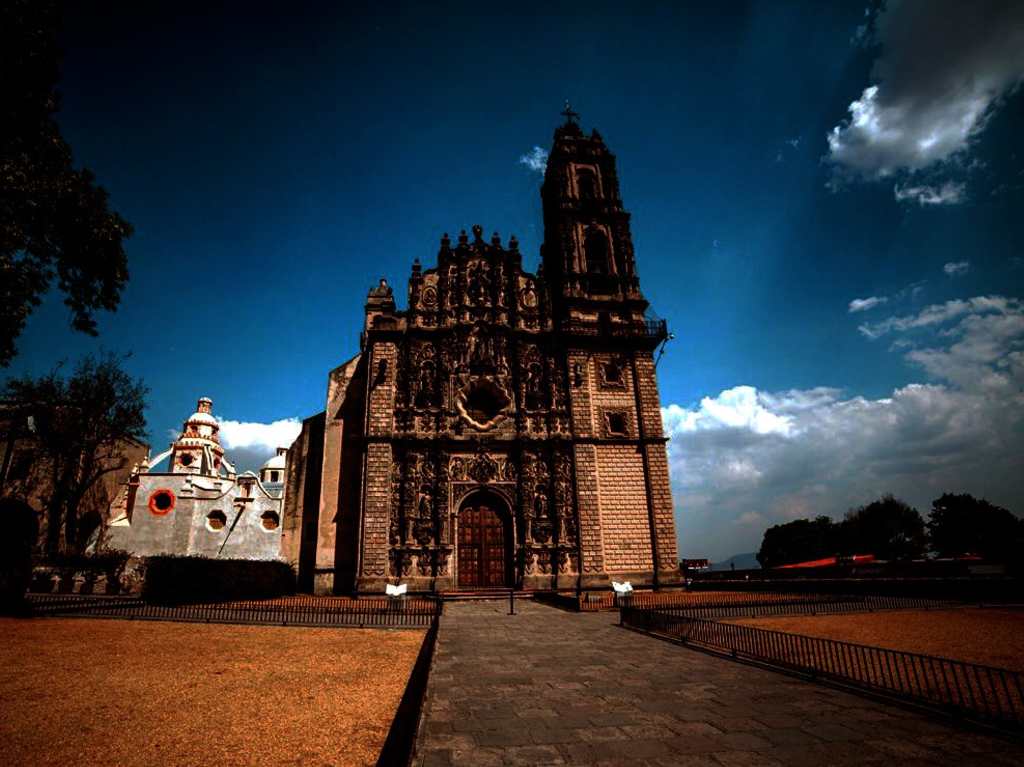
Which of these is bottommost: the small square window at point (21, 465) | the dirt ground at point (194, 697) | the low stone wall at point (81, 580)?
the dirt ground at point (194, 697)

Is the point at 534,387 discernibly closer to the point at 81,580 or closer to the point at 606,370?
the point at 606,370

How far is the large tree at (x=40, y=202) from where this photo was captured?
10367mm

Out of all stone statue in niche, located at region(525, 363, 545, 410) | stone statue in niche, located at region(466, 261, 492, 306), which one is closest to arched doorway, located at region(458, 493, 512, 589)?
stone statue in niche, located at region(525, 363, 545, 410)

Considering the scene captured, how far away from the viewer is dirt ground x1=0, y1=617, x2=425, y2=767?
4977 mm

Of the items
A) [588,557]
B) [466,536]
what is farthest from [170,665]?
[588,557]

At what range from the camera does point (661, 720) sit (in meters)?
5.16

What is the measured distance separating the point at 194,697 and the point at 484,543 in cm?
1650

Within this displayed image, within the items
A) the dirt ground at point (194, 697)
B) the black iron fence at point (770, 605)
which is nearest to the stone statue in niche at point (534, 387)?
the black iron fence at point (770, 605)

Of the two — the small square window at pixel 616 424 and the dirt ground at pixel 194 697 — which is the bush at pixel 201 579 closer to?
the dirt ground at pixel 194 697

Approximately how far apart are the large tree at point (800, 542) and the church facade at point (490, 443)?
5161cm

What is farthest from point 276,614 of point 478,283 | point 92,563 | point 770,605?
point 92,563

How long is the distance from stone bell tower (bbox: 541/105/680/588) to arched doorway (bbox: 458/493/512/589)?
→ 11.4ft

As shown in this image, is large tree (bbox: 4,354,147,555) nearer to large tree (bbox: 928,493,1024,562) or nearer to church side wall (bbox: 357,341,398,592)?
church side wall (bbox: 357,341,398,592)

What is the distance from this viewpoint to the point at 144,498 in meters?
31.5
